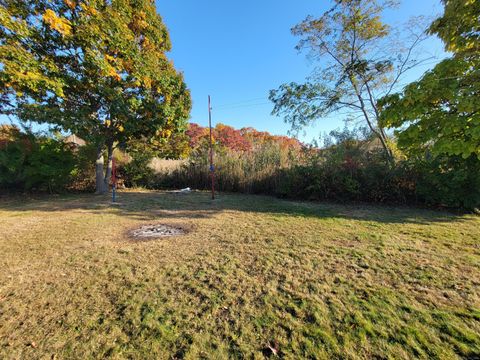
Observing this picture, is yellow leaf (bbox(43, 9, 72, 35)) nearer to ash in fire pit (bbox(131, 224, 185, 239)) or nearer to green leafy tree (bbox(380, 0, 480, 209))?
ash in fire pit (bbox(131, 224, 185, 239))

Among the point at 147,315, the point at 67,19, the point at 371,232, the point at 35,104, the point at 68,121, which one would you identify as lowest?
the point at 147,315

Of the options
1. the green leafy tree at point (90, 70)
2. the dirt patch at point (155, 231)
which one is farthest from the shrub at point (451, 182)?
the green leafy tree at point (90, 70)

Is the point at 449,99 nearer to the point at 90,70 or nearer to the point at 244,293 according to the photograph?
the point at 244,293

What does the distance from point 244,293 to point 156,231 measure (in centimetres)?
227

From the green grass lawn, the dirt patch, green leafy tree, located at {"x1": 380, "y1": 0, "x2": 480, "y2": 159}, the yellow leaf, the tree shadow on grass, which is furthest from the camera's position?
the yellow leaf

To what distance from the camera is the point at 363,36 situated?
7184mm

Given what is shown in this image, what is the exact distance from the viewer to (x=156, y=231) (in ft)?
11.6

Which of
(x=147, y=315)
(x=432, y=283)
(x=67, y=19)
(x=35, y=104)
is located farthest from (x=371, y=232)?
(x=67, y=19)

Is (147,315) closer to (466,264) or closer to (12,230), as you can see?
(466,264)

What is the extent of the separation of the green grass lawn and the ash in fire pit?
0.75 feet

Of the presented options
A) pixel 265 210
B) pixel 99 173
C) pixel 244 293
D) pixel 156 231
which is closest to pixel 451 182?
pixel 265 210

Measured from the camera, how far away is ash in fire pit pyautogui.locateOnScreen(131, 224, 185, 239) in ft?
10.9

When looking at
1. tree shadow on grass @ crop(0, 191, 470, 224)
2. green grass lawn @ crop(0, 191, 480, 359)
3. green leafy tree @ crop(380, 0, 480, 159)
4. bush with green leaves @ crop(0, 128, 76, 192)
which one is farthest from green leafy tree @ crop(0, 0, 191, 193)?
green leafy tree @ crop(380, 0, 480, 159)

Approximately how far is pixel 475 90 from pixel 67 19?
8.83m
